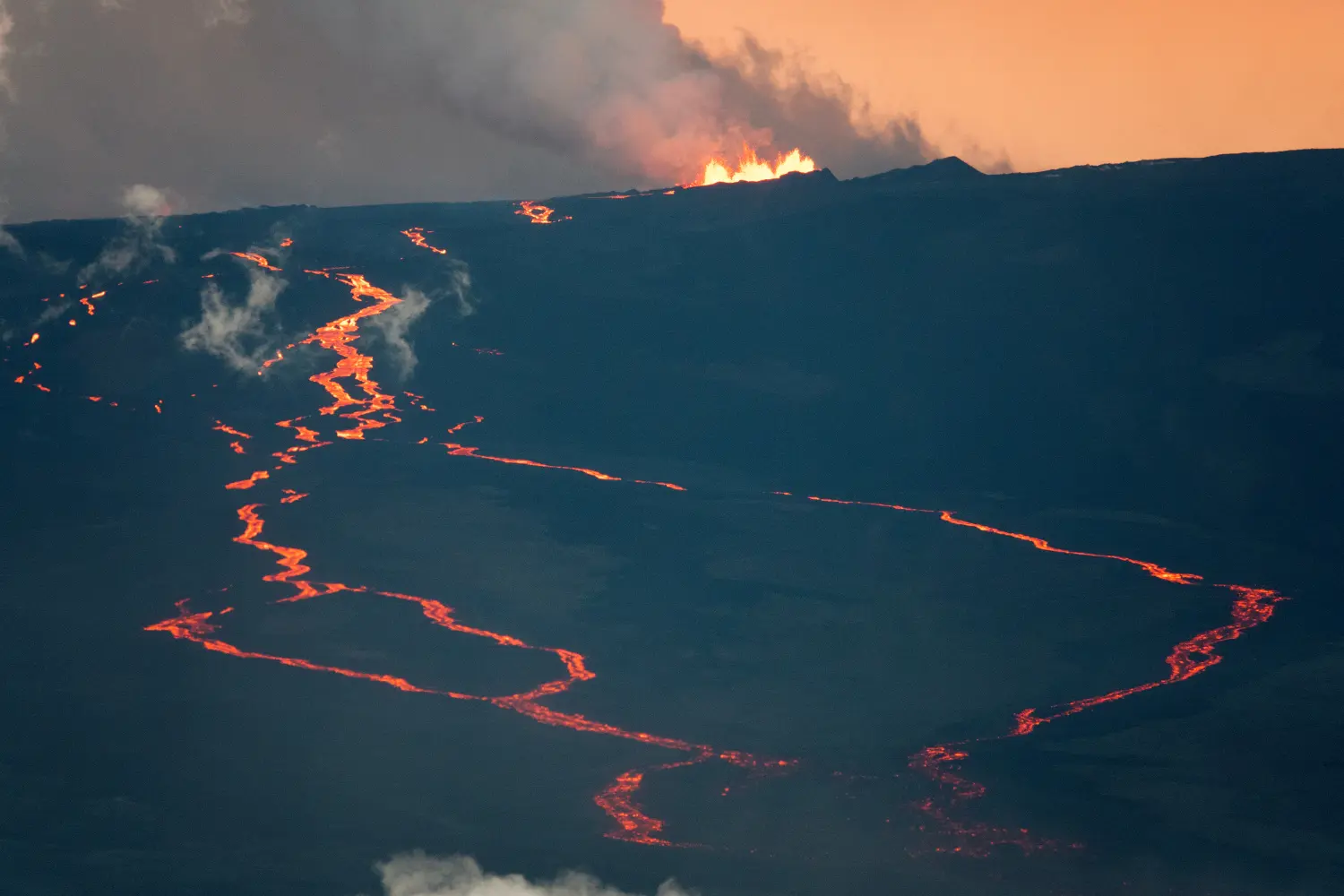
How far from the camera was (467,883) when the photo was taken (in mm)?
27359

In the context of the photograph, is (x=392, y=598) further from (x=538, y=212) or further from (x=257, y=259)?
(x=538, y=212)

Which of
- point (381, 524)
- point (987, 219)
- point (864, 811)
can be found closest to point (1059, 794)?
point (864, 811)

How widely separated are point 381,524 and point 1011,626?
19.0m

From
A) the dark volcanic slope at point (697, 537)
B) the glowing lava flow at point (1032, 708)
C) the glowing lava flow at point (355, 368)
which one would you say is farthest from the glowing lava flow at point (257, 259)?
the glowing lava flow at point (1032, 708)

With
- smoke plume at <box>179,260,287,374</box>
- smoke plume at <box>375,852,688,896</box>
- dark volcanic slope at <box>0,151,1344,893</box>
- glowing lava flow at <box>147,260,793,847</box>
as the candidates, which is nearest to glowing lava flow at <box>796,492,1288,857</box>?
dark volcanic slope at <box>0,151,1344,893</box>

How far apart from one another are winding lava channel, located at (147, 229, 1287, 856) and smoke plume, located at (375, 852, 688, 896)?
2.35m

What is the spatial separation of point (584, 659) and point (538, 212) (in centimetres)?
3883

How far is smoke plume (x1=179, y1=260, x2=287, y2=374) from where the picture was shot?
64062 millimetres

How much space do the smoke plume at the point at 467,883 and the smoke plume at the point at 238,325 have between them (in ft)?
124

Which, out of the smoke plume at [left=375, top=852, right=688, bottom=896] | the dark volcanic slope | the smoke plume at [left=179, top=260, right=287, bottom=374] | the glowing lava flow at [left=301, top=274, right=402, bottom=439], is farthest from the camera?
the smoke plume at [left=179, top=260, right=287, bottom=374]

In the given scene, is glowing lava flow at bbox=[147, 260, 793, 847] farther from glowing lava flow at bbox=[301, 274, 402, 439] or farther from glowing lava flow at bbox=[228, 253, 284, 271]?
glowing lava flow at bbox=[228, 253, 284, 271]

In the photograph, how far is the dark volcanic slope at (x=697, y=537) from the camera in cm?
3117

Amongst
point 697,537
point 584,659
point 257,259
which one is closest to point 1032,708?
point 584,659

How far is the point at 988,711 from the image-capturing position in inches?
1459
